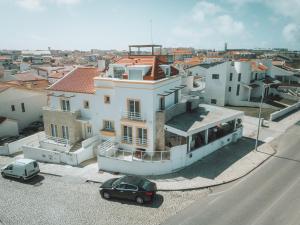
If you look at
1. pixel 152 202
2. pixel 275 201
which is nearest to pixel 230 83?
pixel 275 201

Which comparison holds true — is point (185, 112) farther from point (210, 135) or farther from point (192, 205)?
point (192, 205)

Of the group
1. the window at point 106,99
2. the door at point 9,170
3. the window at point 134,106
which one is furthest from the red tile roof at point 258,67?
the door at point 9,170

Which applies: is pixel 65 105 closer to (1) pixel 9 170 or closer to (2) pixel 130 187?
(1) pixel 9 170

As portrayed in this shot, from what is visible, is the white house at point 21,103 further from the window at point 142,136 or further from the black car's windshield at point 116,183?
the black car's windshield at point 116,183

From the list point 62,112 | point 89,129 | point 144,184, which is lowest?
point 144,184

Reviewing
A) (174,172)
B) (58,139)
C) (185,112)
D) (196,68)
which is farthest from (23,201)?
(196,68)

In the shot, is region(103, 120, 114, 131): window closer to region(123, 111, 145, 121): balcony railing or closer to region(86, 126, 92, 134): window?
region(86, 126, 92, 134): window

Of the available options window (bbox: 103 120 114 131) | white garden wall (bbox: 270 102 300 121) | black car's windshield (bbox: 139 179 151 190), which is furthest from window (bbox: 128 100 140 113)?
white garden wall (bbox: 270 102 300 121)
